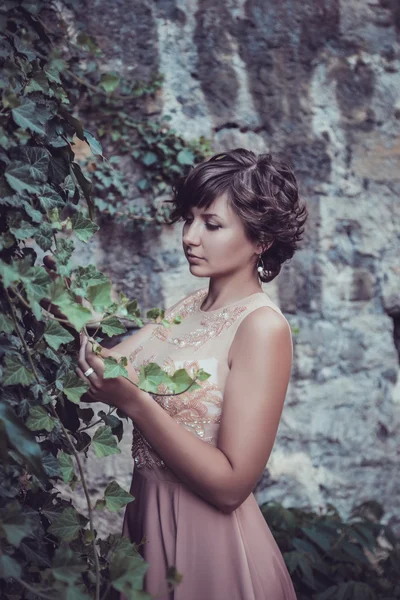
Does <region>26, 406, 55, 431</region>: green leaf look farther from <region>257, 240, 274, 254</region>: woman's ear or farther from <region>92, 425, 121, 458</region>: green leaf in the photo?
<region>257, 240, 274, 254</region>: woman's ear

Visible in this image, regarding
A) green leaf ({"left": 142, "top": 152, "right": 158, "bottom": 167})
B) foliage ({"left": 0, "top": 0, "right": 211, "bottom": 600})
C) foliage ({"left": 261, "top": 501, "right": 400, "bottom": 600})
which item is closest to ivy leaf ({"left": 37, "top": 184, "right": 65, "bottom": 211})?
foliage ({"left": 0, "top": 0, "right": 211, "bottom": 600})

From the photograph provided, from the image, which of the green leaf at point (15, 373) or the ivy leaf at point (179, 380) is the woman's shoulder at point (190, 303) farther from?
the green leaf at point (15, 373)

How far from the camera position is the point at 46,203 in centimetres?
115

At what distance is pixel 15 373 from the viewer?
1.03 metres

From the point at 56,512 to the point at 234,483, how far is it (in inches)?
17.1

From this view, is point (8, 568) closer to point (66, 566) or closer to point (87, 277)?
point (66, 566)

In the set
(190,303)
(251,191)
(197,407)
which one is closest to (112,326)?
(197,407)

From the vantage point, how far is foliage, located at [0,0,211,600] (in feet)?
3.25

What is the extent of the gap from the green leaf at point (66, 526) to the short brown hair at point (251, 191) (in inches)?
31.3

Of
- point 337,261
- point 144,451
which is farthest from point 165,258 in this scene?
point 144,451

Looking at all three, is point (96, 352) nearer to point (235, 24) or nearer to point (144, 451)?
point (144, 451)

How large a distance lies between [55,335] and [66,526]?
1.13ft

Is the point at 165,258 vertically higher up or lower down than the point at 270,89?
lower down

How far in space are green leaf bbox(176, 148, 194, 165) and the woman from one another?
138 cm
